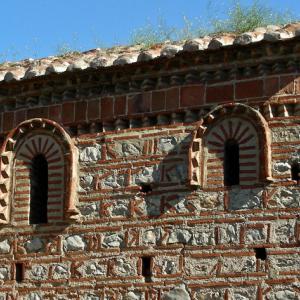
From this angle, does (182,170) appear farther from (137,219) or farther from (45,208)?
(45,208)

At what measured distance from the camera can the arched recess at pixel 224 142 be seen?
37.2 ft

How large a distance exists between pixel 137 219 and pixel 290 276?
2078mm

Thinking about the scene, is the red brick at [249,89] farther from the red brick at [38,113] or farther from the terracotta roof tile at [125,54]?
the red brick at [38,113]

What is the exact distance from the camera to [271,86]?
1147 centimetres

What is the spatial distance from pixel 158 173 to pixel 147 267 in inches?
45.3

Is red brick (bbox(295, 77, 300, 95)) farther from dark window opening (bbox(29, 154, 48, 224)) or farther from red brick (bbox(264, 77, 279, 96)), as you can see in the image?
dark window opening (bbox(29, 154, 48, 224))

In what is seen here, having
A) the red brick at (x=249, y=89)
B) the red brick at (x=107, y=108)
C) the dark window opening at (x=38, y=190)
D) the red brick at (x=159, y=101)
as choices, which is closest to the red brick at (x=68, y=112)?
the red brick at (x=107, y=108)

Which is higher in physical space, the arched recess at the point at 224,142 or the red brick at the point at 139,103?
the red brick at the point at 139,103

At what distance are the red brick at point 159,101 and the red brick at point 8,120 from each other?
7.12ft

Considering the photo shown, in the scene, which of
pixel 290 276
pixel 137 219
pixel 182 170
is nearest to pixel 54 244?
pixel 137 219

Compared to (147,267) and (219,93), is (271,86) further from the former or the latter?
(147,267)

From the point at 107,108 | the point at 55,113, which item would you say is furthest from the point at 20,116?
the point at 107,108

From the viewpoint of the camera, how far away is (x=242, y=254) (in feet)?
36.6

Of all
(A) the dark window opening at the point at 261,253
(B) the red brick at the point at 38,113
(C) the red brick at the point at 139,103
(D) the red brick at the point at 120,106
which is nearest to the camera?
(A) the dark window opening at the point at 261,253
